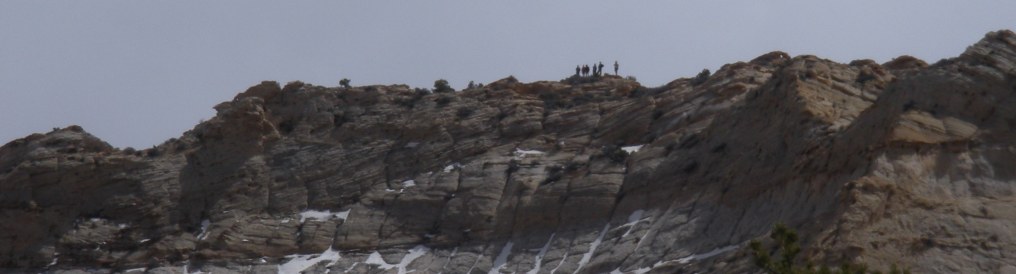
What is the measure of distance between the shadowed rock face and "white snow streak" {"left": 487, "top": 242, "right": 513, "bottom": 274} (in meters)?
0.15

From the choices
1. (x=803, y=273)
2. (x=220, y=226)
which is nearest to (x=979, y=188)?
(x=803, y=273)

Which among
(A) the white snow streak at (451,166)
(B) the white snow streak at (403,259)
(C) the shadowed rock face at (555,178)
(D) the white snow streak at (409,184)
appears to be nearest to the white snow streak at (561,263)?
(C) the shadowed rock face at (555,178)

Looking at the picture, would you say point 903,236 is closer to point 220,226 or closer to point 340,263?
point 340,263

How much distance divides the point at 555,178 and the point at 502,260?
451cm

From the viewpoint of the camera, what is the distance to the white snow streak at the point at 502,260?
64750 millimetres

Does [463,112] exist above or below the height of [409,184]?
above

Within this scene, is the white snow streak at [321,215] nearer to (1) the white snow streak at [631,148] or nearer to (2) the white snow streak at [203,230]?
(2) the white snow streak at [203,230]

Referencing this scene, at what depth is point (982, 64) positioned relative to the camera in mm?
58844

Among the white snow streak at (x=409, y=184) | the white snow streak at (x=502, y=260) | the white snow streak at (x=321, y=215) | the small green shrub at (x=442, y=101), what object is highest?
the small green shrub at (x=442, y=101)

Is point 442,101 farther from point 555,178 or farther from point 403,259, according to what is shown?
point 403,259

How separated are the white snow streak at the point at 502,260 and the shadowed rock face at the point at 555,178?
0.50ft

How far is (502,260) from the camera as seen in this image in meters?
65.3

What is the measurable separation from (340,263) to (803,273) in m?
28.9

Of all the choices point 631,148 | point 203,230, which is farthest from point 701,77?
point 203,230
